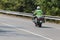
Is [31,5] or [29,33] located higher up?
[29,33]

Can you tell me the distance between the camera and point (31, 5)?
176 feet

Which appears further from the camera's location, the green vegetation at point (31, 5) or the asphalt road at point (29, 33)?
the green vegetation at point (31, 5)

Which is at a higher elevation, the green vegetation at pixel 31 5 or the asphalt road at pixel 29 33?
the asphalt road at pixel 29 33

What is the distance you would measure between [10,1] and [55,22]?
2619 centimetres

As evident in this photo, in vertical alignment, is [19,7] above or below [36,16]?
below

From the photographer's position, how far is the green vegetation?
40094 mm

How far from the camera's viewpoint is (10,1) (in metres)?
55.4

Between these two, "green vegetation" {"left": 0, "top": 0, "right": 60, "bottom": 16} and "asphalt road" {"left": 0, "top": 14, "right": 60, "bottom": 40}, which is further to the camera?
"green vegetation" {"left": 0, "top": 0, "right": 60, "bottom": 16}

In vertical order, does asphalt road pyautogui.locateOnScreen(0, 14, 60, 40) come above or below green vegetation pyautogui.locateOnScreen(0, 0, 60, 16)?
above

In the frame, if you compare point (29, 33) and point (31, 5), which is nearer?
point (29, 33)

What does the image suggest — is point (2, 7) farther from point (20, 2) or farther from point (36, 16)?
point (36, 16)

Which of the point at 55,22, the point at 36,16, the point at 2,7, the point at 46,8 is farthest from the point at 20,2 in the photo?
the point at 36,16

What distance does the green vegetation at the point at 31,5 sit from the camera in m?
40.1

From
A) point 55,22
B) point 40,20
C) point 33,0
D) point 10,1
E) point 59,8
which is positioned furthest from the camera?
point 10,1
